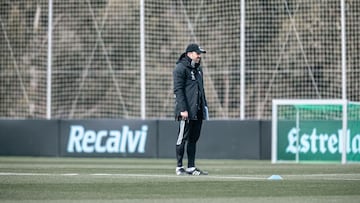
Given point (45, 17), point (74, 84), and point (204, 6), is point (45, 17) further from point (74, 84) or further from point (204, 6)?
point (204, 6)

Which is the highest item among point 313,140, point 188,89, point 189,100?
point 188,89

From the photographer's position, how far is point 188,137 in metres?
16.7

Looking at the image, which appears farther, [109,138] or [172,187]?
[109,138]

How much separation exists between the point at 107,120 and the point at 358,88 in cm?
628

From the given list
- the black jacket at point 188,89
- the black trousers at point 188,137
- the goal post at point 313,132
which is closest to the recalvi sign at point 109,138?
the goal post at point 313,132

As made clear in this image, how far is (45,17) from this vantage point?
30281mm

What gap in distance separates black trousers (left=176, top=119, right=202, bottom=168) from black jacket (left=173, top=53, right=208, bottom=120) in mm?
164

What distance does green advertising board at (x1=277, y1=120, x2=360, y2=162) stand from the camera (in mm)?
24297

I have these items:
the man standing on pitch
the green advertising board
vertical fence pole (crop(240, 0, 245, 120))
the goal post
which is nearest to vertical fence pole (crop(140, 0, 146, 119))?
vertical fence pole (crop(240, 0, 245, 120))

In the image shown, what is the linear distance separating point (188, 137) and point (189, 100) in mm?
593

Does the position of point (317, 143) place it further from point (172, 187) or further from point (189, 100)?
point (172, 187)

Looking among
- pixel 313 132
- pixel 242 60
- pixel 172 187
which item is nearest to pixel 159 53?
pixel 242 60

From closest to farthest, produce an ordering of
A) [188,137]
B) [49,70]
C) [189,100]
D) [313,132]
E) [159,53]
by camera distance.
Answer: [189,100]
[188,137]
[313,132]
[49,70]
[159,53]

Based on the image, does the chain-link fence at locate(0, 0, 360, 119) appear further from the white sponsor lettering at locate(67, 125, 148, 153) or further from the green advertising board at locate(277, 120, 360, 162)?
the green advertising board at locate(277, 120, 360, 162)
